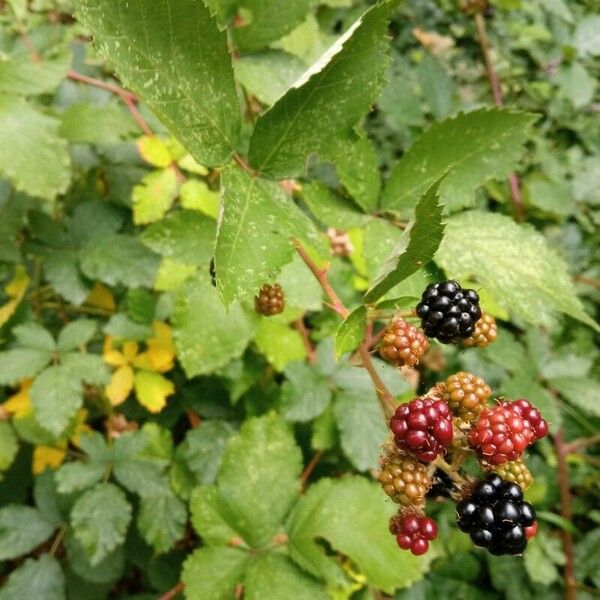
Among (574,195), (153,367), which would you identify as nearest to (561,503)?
(574,195)

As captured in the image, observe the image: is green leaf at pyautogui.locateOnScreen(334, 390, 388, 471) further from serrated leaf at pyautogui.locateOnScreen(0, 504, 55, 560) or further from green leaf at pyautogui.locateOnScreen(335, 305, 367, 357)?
serrated leaf at pyautogui.locateOnScreen(0, 504, 55, 560)

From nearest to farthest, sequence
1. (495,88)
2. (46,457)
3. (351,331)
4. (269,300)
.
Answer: (351,331), (269,300), (46,457), (495,88)

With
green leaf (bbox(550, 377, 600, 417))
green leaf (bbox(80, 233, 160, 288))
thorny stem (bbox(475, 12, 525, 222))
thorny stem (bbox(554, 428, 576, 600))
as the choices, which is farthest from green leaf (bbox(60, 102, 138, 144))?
thorny stem (bbox(554, 428, 576, 600))

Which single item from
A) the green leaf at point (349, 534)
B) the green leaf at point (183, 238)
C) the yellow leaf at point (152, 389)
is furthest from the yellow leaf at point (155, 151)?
the green leaf at point (349, 534)

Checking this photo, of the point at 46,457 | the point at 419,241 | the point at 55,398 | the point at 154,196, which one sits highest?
the point at 419,241

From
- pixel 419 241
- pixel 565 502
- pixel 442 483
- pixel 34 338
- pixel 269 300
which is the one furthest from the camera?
pixel 565 502

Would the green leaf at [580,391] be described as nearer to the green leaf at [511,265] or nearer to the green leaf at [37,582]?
the green leaf at [511,265]

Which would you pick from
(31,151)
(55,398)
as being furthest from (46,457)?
(31,151)

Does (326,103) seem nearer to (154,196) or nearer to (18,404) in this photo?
(154,196)
